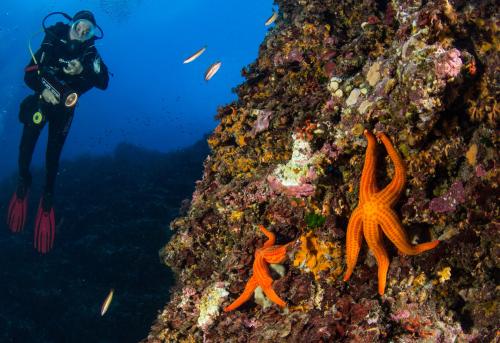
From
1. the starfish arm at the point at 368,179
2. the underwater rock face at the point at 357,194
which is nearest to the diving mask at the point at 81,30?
the underwater rock face at the point at 357,194

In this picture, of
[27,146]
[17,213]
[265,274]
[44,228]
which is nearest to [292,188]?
[265,274]

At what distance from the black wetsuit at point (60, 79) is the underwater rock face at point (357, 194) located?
673 cm

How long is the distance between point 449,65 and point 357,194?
1.57 meters

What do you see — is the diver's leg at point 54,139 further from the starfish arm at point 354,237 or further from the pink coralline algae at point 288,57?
the starfish arm at point 354,237

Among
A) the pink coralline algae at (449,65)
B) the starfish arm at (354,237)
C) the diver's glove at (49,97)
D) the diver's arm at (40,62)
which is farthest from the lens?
the diver's arm at (40,62)

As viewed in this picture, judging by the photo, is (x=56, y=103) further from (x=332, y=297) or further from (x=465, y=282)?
(x=465, y=282)

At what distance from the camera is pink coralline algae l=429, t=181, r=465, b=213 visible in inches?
129

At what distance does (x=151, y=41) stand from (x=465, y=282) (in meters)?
182

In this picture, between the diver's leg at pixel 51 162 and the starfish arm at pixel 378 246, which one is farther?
the diver's leg at pixel 51 162

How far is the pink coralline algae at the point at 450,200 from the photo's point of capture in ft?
10.8

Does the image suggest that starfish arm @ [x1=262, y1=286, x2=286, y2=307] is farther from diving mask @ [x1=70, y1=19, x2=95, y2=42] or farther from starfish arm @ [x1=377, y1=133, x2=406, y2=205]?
diving mask @ [x1=70, y1=19, x2=95, y2=42]

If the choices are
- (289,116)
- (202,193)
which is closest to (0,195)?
(202,193)

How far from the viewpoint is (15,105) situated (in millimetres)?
59094

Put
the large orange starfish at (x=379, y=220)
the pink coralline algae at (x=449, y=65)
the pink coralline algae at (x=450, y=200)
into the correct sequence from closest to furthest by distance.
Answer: the pink coralline algae at (x=449, y=65)
the large orange starfish at (x=379, y=220)
the pink coralline algae at (x=450, y=200)
